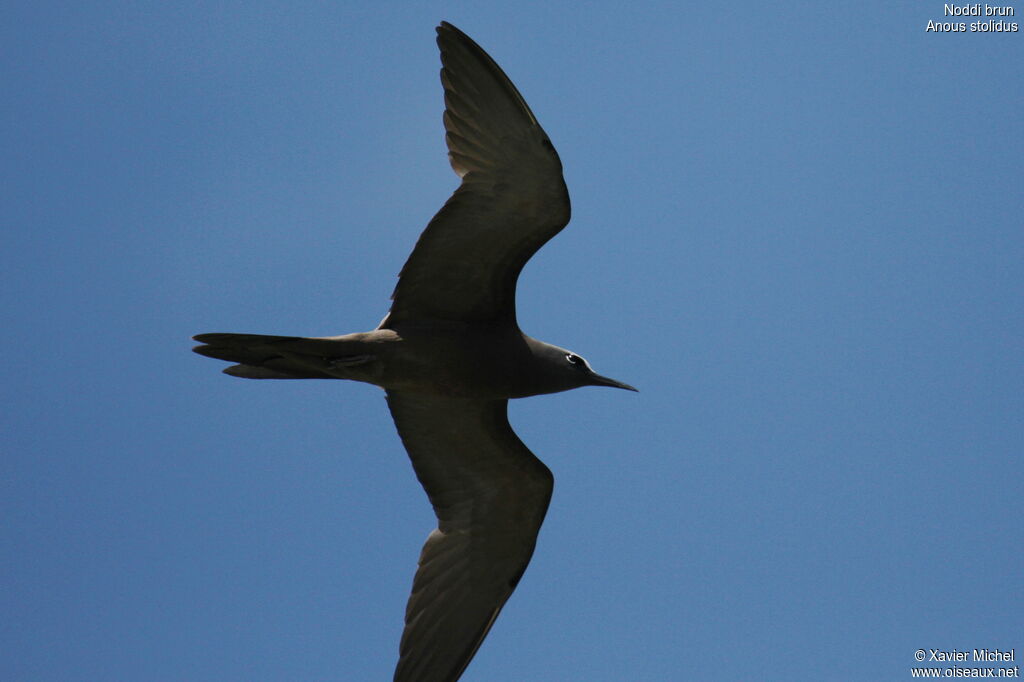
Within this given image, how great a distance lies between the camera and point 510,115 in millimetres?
8797

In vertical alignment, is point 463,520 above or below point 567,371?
below

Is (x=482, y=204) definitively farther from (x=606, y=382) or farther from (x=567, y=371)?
(x=606, y=382)

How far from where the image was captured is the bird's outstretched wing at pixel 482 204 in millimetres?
8781

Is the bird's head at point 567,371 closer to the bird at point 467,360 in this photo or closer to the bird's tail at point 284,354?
the bird at point 467,360

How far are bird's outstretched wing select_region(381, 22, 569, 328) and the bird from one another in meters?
0.01

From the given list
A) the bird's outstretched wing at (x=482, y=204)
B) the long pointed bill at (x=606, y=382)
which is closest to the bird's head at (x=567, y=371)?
the long pointed bill at (x=606, y=382)

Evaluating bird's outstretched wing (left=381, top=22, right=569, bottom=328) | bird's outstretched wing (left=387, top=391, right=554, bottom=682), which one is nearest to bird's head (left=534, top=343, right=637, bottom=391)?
bird's outstretched wing (left=381, top=22, right=569, bottom=328)

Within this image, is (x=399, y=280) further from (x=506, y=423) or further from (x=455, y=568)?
(x=455, y=568)

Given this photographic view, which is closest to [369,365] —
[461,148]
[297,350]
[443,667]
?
[297,350]

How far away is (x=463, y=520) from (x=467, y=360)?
79.8 inches

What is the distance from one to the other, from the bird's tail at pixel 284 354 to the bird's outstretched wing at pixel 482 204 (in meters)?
0.51

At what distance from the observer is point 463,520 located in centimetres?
1070

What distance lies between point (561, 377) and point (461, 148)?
7.85 ft

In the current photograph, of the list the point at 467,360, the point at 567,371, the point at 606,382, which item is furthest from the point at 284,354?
the point at 606,382
